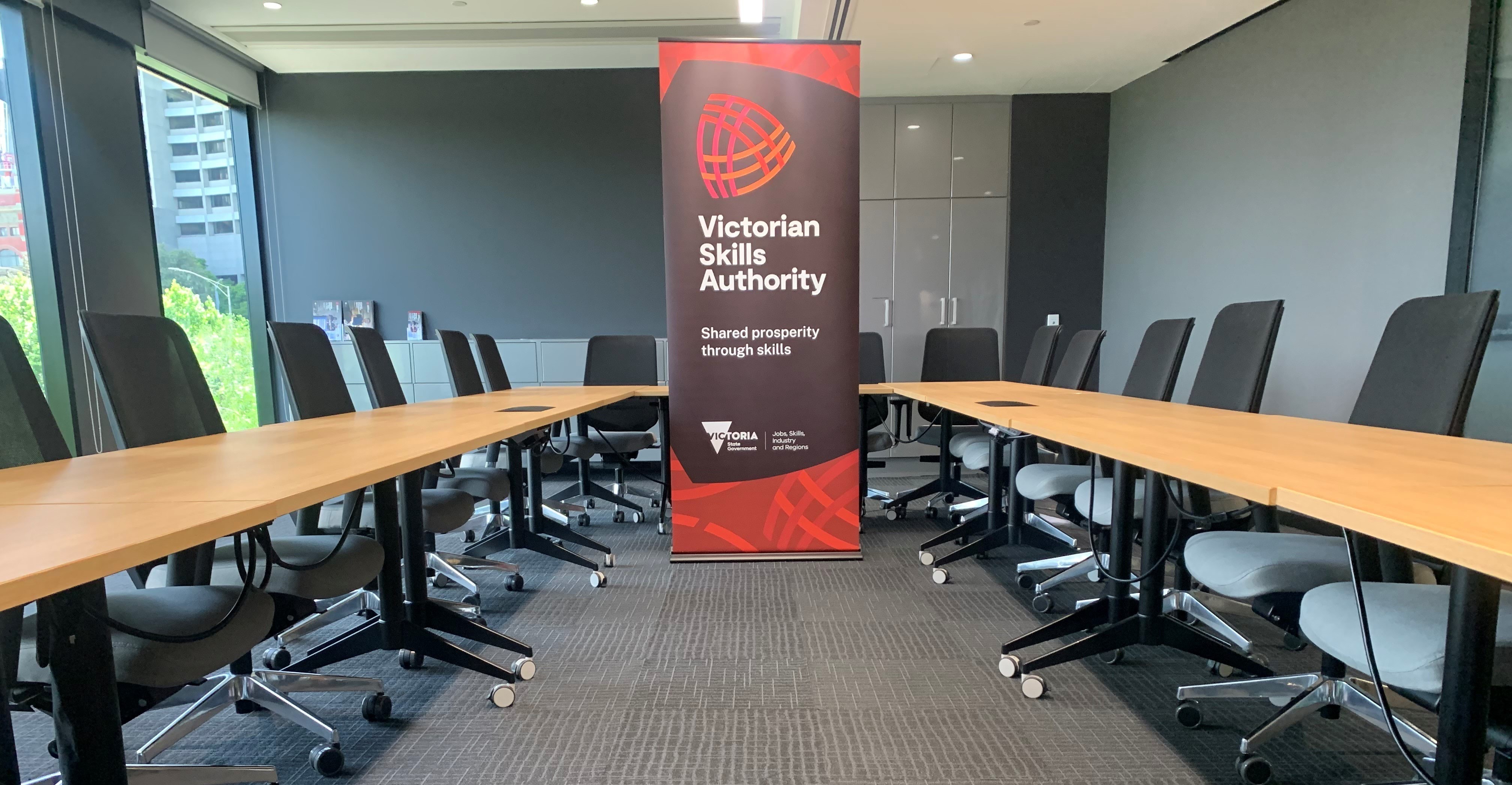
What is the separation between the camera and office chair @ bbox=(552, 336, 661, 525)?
3729 millimetres

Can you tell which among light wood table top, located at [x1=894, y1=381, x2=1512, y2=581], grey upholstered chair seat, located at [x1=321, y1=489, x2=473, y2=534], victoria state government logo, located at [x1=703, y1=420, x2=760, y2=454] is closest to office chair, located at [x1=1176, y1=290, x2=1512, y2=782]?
light wood table top, located at [x1=894, y1=381, x2=1512, y2=581]

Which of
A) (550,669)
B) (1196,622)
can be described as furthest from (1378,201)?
(550,669)

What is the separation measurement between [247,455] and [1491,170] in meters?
4.62

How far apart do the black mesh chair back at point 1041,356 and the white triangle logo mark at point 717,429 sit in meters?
1.78

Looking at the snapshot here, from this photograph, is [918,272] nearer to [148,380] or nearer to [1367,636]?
[1367,636]

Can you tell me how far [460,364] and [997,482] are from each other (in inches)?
109

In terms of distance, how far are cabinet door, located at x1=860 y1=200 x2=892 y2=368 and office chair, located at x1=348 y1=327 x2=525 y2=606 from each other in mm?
3465

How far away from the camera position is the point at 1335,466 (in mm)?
1089

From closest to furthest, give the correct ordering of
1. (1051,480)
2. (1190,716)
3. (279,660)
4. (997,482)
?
(1190,716), (279,660), (1051,480), (997,482)

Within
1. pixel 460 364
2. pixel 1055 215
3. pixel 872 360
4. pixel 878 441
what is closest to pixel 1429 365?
pixel 878 441

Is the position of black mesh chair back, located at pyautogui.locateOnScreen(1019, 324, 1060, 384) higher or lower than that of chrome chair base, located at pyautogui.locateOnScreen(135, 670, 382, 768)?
higher

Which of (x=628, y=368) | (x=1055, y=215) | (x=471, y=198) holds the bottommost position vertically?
(x=628, y=368)

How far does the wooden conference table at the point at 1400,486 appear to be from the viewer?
2.43 feet

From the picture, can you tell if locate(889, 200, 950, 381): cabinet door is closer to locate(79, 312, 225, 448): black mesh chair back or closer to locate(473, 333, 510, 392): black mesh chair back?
locate(473, 333, 510, 392): black mesh chair back
